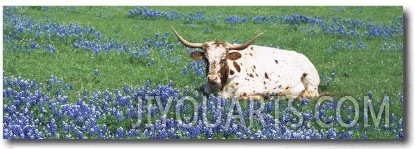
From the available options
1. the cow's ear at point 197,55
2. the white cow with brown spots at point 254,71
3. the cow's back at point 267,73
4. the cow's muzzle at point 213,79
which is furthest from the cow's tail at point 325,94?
the cow's ear at point 197,55

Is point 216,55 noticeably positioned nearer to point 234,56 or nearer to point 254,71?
point 234,56

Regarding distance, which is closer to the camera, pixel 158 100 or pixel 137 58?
pixel 158 100

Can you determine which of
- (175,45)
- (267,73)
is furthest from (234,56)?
(175,45)

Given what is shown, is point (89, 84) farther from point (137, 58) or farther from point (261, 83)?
point (261, 83)

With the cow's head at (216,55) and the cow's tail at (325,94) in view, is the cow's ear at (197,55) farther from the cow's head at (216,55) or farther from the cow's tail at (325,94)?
the cow's tail at (325,94)

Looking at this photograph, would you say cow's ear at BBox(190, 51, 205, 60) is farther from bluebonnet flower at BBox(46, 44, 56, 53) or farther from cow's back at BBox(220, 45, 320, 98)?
bluebonnet flower at BBox(46, 44, 56, 53)

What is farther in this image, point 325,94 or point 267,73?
point 267,73
